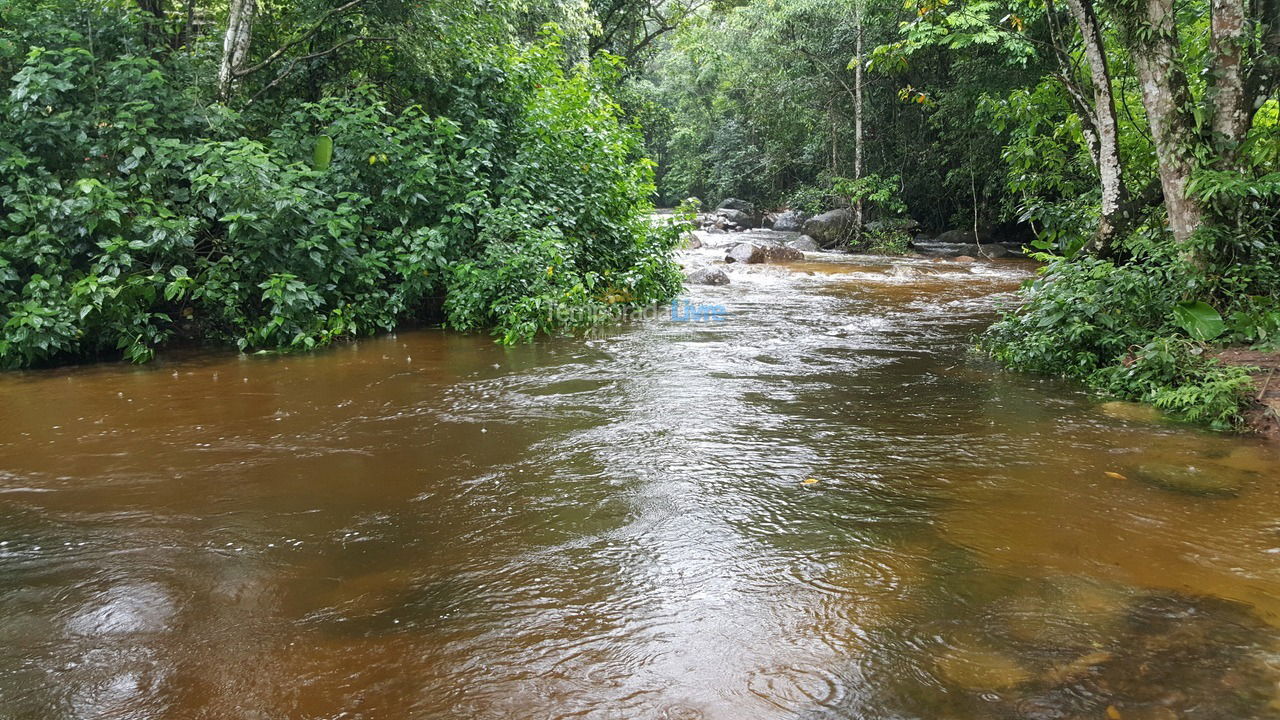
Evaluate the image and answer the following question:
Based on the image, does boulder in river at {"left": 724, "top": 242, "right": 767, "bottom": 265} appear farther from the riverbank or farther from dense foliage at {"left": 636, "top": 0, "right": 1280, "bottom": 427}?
the riverbank

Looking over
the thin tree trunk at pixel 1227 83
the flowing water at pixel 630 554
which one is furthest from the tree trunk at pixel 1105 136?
the flowing water at pixel 630 554

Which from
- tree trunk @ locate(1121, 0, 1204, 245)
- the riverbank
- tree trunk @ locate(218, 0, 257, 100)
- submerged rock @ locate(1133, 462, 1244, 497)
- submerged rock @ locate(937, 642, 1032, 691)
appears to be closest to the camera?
submerged rock @ locate(937, 642, 1032, 691)

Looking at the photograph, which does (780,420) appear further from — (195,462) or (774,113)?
(774,113)

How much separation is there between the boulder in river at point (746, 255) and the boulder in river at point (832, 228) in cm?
471

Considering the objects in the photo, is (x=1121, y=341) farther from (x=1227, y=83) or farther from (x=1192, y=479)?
(x=1192, y=479)

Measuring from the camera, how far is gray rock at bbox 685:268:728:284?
45.5 ft

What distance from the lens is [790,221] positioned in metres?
28.3

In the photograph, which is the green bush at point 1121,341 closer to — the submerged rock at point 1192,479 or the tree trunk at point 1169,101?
the tree trunk at point 1169,101

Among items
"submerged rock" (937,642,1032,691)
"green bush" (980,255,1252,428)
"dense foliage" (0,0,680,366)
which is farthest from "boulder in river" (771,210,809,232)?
"submerged rock" (937,642,1032,691)

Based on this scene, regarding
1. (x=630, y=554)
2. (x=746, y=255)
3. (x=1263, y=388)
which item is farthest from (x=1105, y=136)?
(x=746, y=255)

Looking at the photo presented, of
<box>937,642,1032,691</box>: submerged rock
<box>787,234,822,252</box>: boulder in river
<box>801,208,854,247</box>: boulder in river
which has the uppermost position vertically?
<box>801,208,854,247</box>: boulder in river

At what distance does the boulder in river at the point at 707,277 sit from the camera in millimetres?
13867

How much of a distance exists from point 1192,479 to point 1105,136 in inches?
167

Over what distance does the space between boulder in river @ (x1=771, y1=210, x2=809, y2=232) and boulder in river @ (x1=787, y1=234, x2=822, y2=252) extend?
5867 millimetres
